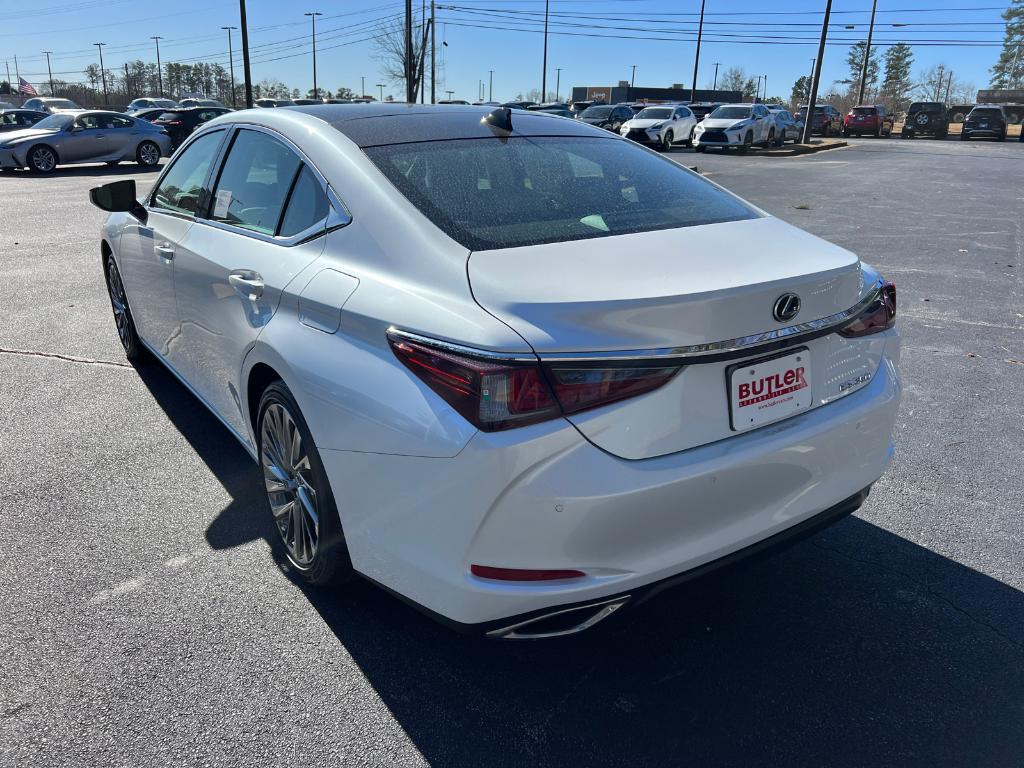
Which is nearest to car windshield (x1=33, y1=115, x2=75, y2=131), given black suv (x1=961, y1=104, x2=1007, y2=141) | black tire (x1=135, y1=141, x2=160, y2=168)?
black tire (x1=135, y1=141, x2=160, y2=168)

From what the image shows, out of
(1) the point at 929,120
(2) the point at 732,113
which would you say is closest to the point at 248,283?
(2) the point at 732,113

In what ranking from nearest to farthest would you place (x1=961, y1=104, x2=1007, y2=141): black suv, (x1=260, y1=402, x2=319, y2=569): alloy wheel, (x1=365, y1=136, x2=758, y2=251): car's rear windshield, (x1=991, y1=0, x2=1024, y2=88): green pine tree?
(x1=365, y1=136, x2=758, y2=251): car's rear windshield → (x1=260, y1=402, x2=319, y2=569): alloy wheel → (x1=961, y1=104, x2=1007, y2=141): black suv → (x1=991, y1=0, x2=1024, y2=88): green pine tree

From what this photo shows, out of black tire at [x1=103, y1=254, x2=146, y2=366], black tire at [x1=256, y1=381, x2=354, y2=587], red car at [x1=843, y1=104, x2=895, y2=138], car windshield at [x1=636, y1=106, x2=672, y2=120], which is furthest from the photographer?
red car at [x1=843, y1=104, x2=895, y2=138]

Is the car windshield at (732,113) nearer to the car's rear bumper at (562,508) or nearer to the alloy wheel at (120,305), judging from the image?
the alloy wheel at (120,305)

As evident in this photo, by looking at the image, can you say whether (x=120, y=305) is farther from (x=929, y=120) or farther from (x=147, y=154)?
(x=929, y=120)

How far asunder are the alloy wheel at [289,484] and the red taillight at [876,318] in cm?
174

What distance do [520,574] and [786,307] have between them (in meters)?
1.00

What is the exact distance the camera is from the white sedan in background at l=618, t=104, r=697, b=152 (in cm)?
2847

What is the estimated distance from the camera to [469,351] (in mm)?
1956

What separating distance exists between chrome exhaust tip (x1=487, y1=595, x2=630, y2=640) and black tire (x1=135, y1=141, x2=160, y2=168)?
21392mm

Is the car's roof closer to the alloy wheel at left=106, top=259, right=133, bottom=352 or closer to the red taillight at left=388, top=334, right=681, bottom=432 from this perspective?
the red taillight at left=388, top=334, right=681, bottom=432

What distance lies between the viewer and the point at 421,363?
2064 mm

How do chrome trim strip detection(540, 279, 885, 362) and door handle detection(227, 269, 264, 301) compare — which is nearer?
chrome trim strip detection(540, 279, 885, 362)

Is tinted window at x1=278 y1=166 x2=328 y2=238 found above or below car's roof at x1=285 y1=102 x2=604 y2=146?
below
